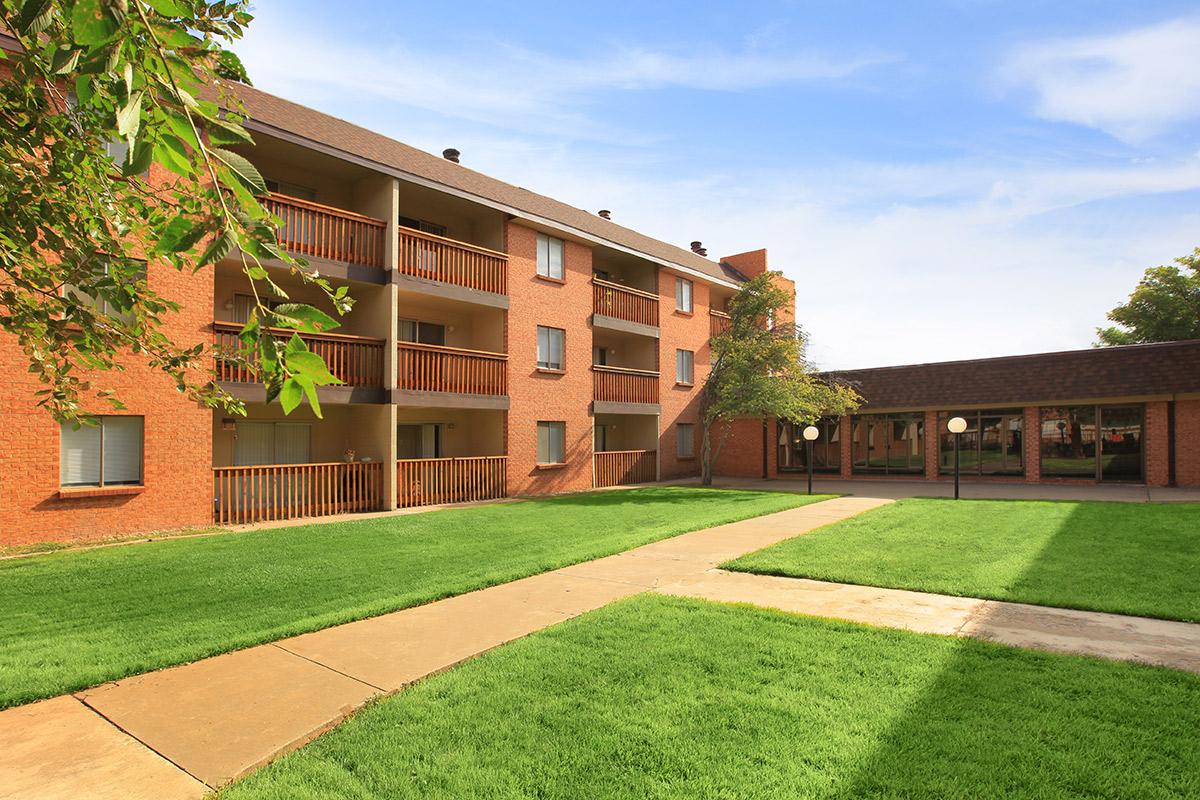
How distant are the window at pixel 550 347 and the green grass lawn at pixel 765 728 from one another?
15.7 m

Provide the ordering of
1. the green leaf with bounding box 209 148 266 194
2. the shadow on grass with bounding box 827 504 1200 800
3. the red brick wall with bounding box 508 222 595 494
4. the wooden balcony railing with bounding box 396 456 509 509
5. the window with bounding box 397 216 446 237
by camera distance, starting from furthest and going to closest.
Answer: the red brick wall with bounding box 508 222 595 494
the window with bounding box 397 216 446 237
the wooden balcony railing with bounding box 396 456 509 509
the shadow on grass with bounding box 827 504 1200 800
the green leaf with bounding box 209 148 266 194

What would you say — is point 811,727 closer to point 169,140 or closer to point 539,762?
point 539,762

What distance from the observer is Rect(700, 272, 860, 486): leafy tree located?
21047 mm

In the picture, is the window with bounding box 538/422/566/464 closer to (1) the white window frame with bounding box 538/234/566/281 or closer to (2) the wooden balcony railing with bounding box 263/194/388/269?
(1) the white window frame with bounding box 538/234/566/281

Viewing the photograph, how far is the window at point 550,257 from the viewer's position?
20672 mm

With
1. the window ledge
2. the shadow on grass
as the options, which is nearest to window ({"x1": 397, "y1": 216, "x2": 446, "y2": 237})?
the window ledge

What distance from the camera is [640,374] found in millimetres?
24328

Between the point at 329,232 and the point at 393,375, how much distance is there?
143 inches

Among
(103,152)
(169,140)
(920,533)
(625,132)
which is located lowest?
(920,533)

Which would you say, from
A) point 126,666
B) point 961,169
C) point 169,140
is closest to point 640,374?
point 961,169

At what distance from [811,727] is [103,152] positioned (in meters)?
4.86

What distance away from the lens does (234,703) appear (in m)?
4.37

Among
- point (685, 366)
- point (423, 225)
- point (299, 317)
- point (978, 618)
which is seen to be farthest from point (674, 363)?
point (299, 317)

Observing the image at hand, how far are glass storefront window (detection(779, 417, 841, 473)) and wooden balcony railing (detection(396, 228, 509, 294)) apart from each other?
46.5 ft
